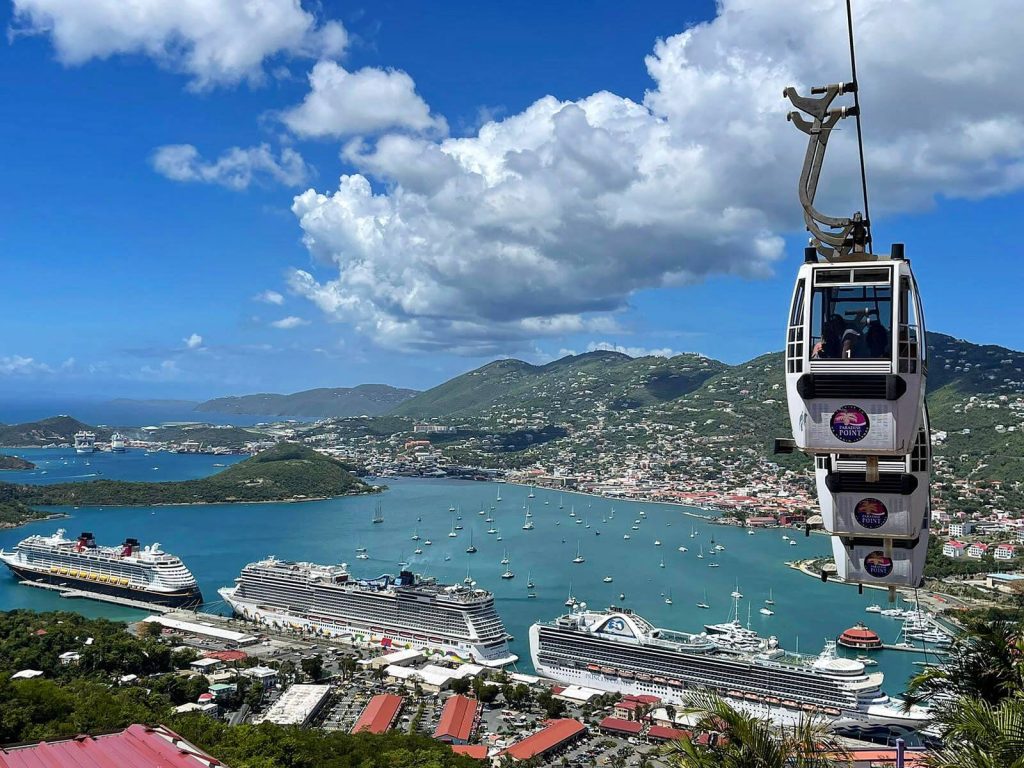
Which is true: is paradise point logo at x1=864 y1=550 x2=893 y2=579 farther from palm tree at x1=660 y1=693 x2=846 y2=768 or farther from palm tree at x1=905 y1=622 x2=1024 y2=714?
palm tree at x1=660 y1=693 x2=846 y2=768

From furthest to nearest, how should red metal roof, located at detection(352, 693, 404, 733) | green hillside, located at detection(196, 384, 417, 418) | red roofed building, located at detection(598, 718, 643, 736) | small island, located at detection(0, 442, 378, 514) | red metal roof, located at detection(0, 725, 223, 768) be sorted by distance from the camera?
green hillside, located at detection(196, 384, 417, 418), small island, located at detection(0, 442, 378, 514), red roofed building, located at detection(598, 718, 643, 736), red metal roof, located at detection(352, 693, 404, 733), red metal roof, located at detection(0, 725, 223, 768)

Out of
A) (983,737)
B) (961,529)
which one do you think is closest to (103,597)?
(983,737)

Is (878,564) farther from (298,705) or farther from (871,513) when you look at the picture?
(298,705)

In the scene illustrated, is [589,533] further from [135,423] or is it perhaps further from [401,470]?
[135,423]

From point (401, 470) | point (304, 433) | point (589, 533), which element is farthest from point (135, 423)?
point (589, 533)

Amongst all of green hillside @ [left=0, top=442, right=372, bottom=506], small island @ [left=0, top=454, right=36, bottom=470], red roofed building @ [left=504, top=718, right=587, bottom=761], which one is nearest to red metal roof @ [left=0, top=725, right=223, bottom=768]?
red roofed building @ [left=504, top=718, right=587, bottom=761]

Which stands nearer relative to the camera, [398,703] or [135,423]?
[398,703]

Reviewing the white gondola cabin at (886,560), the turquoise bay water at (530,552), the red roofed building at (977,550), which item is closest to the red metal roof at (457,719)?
the turquoise bay water at (530,552)
